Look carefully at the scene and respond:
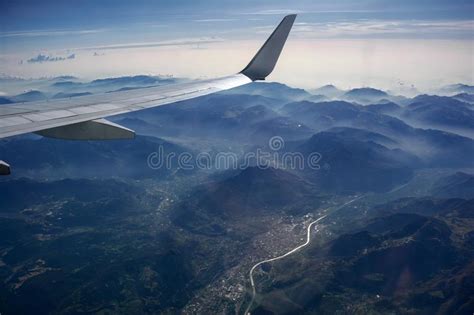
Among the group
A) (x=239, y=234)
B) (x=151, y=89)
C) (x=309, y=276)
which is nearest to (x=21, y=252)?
(x=239, y=234)

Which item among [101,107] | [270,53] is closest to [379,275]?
[270,53]

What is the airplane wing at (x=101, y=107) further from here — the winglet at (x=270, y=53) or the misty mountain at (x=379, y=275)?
the misty mountain at (x=379, y=275)

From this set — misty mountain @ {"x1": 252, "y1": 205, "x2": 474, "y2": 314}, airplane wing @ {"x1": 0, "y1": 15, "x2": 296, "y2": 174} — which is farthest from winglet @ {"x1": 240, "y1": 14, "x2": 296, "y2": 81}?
misty mountain @ {"x1": 252, "y1": 205, "x2": 474, "y2": 314}

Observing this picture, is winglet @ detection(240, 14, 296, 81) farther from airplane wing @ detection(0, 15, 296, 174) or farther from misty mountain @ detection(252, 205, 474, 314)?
misty mountain @ detection(252, 205, 474, 314)

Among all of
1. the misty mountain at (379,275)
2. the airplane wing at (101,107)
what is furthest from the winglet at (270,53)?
the misty mountain at (379,275)

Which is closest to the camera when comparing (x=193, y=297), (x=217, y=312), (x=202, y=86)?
(x=202, y=86)

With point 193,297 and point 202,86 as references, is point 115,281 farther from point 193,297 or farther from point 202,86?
point 202,86

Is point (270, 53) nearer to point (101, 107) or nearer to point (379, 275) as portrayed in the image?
point (101, 107)
